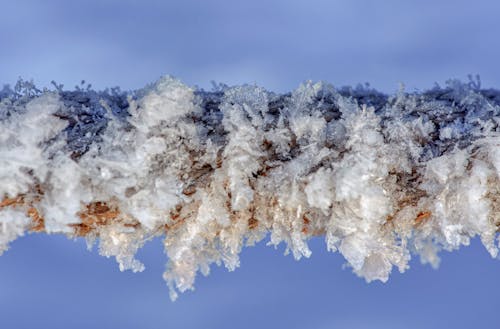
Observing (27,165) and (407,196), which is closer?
(27,165)

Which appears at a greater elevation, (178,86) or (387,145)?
(178,86)

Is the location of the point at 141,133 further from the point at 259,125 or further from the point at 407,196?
the point at 407,196

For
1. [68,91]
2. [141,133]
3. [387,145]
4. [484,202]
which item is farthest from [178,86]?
[484,202]

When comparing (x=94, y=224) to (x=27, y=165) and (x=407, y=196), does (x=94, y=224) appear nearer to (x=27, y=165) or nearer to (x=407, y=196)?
(x=27, y=165)

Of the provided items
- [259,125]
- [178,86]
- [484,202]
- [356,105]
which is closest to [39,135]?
[178,86]

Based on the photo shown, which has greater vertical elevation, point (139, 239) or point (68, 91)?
point (68, 91)

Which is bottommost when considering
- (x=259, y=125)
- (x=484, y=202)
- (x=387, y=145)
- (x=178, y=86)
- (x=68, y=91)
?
(x=484, y=202)
